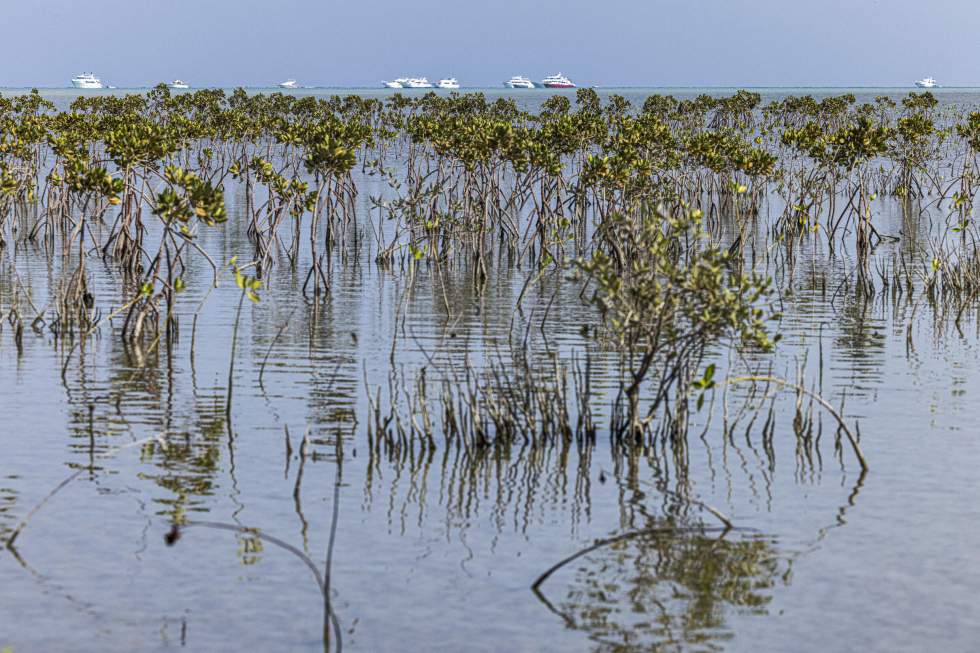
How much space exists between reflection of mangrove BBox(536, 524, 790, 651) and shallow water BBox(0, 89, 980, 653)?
0.02m

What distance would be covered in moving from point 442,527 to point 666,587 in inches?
75.0

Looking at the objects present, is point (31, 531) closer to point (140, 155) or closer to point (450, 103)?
point (140, 155)

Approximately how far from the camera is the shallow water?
820 cm

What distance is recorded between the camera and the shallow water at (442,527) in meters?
8.20

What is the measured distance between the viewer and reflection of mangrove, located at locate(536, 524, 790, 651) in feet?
26.5

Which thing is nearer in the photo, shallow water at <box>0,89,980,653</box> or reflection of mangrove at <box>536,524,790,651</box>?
reflection of mangrove at <box>536,524,790,651</box>

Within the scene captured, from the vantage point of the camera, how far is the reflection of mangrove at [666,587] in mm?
8078

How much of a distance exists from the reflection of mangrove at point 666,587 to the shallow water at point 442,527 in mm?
19

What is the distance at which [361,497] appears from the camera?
35.2ft

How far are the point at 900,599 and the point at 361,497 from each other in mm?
3980

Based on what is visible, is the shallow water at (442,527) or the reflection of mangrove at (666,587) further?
the shallow water at (442,527)

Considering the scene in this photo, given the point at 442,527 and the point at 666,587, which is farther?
the point at 442,527

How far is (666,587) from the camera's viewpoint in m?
8.80

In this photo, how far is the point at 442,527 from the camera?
33.1 ft
